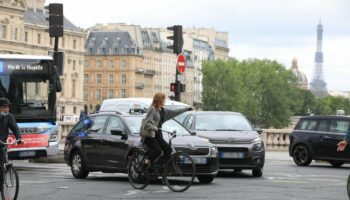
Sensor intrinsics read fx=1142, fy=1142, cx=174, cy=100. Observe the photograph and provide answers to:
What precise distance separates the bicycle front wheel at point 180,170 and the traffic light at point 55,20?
39.4ft

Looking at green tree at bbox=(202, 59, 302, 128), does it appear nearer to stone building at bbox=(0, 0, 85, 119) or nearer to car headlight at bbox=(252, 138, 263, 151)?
stone building at bbox=(0, 0, 85, 119)

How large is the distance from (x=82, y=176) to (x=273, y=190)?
16.6 feet

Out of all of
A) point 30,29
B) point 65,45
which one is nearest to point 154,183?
point 30,29

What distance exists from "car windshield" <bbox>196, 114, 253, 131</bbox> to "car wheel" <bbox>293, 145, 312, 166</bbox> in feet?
20.6

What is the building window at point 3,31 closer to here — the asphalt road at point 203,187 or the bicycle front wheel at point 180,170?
the asphalt road at point 203,187

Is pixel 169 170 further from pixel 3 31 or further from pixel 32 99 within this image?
pixel 3 31

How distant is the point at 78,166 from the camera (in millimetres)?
24469

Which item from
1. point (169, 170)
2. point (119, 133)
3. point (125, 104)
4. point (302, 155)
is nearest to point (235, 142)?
point (119, 133)

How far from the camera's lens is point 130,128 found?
22.9m

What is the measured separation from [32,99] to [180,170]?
8584mm

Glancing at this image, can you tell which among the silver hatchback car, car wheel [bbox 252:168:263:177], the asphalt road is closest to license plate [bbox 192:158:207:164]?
the asphalt road

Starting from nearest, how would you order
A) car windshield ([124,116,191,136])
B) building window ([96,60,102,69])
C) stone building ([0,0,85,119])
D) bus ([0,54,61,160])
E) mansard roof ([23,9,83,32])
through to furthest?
1. car windshield ([124,116,191,136])
2. bus ([0,54,61,160])
3. stone building ([0,0,85,119])
4. mansard roof ([23,9,83,32])
5. building window ([96,60,102,69])

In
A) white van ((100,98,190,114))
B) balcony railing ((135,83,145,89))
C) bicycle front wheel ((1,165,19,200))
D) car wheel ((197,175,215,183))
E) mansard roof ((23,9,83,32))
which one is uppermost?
mansard roof ((23,9,83,32))

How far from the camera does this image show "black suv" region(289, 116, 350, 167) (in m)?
32.0
